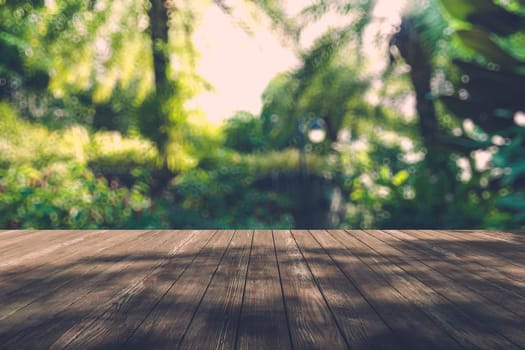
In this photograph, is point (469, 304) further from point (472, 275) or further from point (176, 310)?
point (176, 310)

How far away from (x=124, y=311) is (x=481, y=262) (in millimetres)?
2446

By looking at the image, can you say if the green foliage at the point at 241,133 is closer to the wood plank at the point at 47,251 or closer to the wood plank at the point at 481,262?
the wood plank at the point at 47,251

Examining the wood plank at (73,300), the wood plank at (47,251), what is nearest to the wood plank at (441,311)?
the wood plank at (73,300)

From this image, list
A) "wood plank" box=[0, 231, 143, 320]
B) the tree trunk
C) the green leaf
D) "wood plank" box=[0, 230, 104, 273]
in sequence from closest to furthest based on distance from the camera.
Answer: "wood plank" box=[0, 231, 143, 320]
"wood plank" box=[0, 230, 104, 273]
the green leaf
the tree trunk

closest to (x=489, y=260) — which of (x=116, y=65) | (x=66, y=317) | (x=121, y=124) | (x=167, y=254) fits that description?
(x=167, y=254)

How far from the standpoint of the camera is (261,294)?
261 centimetres

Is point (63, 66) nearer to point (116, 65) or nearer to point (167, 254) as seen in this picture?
point (116, 65)

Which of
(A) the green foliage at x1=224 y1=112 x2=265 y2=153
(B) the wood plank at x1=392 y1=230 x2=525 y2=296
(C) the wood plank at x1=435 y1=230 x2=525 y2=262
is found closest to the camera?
(B) the wood plank at x1=392 y1=230 x2=525 y2=296

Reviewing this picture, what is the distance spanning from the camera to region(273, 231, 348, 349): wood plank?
195cm

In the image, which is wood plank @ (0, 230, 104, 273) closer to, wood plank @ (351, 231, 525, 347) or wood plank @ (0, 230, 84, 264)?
wood plank @ (0, 230, 84, 264)

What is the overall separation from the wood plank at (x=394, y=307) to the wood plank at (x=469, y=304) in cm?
14

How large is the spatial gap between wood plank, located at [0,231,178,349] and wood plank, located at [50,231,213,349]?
0.16ft

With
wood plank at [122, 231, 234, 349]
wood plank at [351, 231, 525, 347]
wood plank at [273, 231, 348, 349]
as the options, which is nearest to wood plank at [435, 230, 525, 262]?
wood plank at [351, 231, 525, 347]

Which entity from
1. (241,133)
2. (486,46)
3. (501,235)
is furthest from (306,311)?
(241,133)
